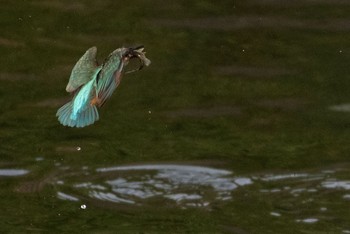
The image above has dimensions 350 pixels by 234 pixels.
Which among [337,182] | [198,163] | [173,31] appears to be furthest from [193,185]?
[173,31]

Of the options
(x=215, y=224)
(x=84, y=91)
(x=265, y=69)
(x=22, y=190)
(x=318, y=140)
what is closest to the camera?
(x=84, y=91)

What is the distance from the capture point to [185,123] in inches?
181

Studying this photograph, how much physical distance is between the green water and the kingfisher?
2.96 ft

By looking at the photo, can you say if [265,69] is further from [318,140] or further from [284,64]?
[318,140]

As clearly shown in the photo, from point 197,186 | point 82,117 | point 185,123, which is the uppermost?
point 82,117

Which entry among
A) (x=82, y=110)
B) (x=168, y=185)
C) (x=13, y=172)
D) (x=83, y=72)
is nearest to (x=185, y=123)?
(x=168, y=185)

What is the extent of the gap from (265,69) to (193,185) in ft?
3.32

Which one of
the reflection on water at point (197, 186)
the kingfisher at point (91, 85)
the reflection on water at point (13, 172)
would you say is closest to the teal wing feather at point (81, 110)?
the kingfisher at point (91, 85)

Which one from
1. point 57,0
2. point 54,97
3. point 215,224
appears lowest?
point 215,224

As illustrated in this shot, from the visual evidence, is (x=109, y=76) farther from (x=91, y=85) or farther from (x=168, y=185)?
(x=168, y=185)

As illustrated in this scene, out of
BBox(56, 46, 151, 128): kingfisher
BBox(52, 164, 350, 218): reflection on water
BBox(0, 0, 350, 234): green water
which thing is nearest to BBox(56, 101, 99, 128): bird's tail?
BBox(56, 46, 151, 128): kingfisher

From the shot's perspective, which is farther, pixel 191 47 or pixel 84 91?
pixel 191 47

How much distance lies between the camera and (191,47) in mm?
5066

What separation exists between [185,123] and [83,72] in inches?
65.9
